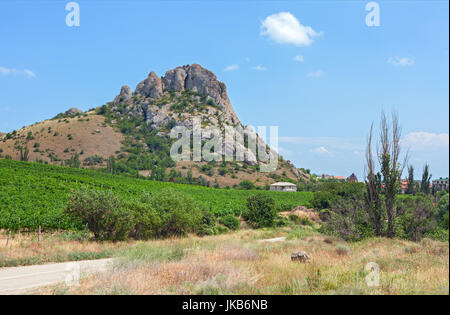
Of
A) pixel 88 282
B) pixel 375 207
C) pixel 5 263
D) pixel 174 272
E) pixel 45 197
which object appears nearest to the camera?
pixel 88 282

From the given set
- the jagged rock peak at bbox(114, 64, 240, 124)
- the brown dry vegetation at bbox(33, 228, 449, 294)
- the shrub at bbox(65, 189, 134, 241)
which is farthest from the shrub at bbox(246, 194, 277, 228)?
the jagged rock peak at bbox(114, 64, 240, 124)

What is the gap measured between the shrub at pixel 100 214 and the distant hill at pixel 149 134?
7538 cm

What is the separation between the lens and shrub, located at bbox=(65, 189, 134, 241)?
A: 2103cm

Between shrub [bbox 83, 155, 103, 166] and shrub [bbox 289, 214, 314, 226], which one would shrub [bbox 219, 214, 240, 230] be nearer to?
shrub [bbox 289, 214, 314, 226]

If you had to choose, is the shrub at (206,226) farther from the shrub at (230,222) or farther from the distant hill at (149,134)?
the distant hill at (149,134)

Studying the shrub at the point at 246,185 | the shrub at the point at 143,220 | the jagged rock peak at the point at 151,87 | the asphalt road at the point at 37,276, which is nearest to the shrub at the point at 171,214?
the shrub at the point at 143,220

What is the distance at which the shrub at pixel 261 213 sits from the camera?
4116 centimetres

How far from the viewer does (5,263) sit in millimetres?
14484

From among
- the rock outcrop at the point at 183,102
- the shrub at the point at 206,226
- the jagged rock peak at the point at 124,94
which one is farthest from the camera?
the jagged rock peak at the point at 124,94

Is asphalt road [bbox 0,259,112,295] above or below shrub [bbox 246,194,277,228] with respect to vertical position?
above
